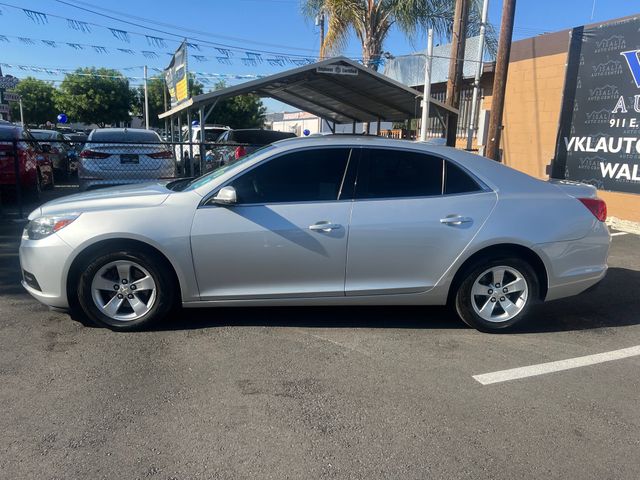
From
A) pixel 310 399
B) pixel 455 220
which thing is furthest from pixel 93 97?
pixel 310 399

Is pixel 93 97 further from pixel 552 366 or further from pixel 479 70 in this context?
pixel 552 366

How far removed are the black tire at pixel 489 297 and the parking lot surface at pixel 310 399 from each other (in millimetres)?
140

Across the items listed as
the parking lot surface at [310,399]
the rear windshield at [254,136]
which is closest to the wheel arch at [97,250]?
the parking lot surface at [310,399]

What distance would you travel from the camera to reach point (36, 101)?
5381cm

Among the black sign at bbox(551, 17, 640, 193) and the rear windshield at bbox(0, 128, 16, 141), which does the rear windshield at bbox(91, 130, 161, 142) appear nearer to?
the rear windshield at bbox(0, 128, 16, 141)

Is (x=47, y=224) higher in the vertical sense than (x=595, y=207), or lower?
lower

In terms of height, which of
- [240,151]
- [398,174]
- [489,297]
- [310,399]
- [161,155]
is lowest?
[310,399]

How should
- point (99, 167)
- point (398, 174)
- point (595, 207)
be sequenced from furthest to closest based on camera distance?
point (99, 167) < point (595, 207) < point (398, 174)

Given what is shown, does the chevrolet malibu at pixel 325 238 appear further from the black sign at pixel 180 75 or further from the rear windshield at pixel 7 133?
the black sign at pixel 180 75

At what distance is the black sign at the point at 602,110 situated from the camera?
985 cm

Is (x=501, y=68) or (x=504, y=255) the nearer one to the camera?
(x=504, y=255)

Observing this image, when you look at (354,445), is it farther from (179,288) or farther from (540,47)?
(540,47)

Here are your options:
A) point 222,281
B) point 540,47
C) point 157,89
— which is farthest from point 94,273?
point 157,89

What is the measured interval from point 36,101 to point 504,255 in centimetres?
6006
